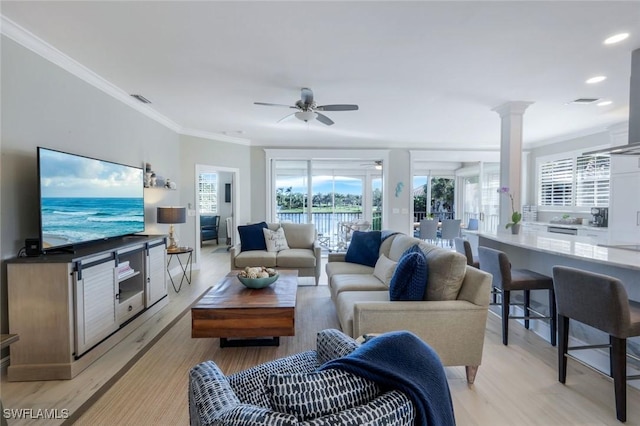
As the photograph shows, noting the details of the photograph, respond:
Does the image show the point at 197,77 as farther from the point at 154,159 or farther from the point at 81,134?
the point at 154,159

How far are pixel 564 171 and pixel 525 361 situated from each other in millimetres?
5211

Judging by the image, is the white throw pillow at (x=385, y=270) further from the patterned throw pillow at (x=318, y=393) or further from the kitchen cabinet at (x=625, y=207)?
the kitchen cabinet at (x=625, y=207)

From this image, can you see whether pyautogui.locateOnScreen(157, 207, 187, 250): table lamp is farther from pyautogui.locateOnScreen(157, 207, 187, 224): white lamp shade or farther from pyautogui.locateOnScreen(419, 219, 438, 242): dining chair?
pyautogui.locateOnScreen(419, 219, 438, 242): dining chair

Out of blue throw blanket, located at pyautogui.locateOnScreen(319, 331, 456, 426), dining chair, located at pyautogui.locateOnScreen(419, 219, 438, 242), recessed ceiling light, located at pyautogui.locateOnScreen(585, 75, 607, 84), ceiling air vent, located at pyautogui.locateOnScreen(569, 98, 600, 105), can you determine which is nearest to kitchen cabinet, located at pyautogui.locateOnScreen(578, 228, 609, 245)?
ceiling air vent, located at pyautogui.locateOnScreen(569, 98, 600, 105)

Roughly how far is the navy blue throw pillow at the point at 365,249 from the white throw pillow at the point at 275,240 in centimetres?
130

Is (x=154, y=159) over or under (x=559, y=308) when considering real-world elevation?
over

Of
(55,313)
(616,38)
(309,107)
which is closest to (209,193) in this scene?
(309,107)

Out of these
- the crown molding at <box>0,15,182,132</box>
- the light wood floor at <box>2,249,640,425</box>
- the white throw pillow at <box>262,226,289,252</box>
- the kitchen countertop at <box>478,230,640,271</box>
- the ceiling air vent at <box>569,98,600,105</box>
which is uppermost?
the ceiling air vent at <box>569,98,600,105</box>

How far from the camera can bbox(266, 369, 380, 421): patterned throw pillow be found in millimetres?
824

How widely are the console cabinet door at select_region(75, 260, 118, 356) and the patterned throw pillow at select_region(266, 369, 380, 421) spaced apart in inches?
88.8

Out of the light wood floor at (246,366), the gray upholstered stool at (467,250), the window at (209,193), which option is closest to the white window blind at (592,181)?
the gray upholstered stool at (467,250)

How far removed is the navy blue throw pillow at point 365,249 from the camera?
153 inches

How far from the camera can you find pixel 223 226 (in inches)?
376

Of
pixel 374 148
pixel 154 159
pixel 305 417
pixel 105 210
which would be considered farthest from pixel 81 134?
pixel 374 148
